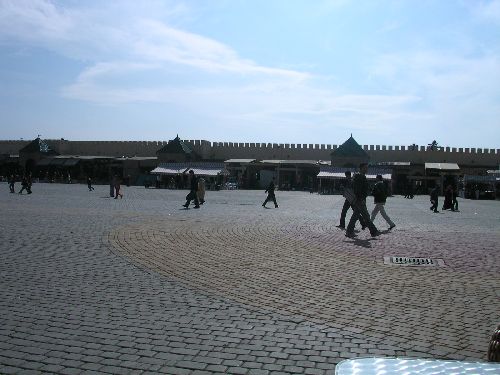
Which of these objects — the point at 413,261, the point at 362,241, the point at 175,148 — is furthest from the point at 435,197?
the point at 175,148

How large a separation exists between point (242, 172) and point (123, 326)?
5096cm

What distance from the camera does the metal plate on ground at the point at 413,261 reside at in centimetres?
806

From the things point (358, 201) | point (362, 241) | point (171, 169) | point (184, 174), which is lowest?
point (362, 241)

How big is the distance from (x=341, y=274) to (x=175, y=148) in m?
52.6

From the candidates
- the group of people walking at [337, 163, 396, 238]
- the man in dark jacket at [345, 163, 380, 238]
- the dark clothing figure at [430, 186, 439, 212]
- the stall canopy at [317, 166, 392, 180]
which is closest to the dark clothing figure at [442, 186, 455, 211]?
the dark clothing figure at [430, 186, 439, 212]

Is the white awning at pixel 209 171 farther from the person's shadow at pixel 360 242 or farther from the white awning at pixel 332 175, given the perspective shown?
the person's shadow at pixel 360 242

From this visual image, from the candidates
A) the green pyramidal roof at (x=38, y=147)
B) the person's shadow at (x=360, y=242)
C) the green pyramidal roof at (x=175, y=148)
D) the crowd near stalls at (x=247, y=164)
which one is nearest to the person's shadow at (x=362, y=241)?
the person's shadow at (x=360, y=242)

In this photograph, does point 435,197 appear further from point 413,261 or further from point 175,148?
point 175,148

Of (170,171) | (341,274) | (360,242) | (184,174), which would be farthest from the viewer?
(170,171)

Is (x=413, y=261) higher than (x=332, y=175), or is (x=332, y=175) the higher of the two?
(x=332, y=175)

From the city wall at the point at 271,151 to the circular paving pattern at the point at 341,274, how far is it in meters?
46.3

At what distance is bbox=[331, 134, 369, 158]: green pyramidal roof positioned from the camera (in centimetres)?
5491

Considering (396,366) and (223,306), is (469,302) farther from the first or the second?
(396,366)

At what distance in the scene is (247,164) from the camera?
181ft
